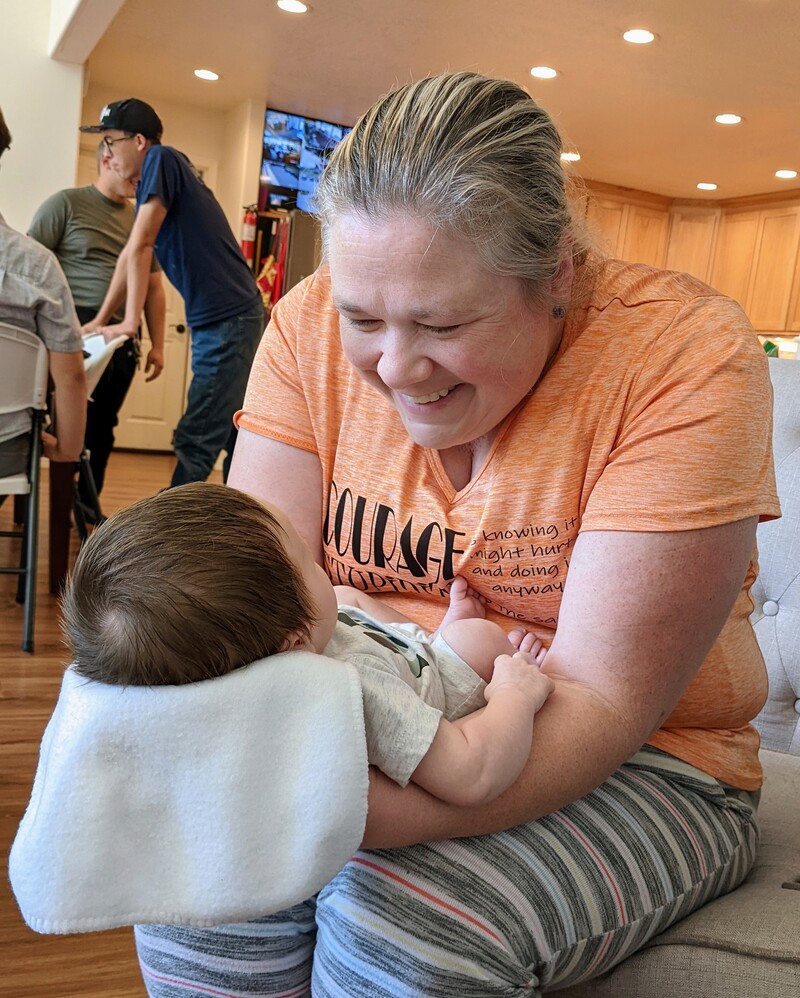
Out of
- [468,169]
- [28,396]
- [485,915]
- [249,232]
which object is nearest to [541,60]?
[249,232]

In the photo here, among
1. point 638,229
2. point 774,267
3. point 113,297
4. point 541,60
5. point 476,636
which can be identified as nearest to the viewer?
point 476,636

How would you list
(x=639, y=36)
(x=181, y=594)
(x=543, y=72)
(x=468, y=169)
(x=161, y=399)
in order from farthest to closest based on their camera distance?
(x=161, y=399)
(x=543, y=72)
(x=639, y=36)
(x=468, y=169)
(x=181, y=594)

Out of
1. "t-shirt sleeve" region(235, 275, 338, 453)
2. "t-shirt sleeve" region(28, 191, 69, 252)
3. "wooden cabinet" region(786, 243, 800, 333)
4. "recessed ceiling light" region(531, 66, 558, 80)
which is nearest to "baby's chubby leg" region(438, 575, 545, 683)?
"t-shirt sleeve" region(235, 275, 338, 453)

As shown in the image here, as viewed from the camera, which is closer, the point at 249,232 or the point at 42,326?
the point at 42,326

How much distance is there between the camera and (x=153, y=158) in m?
3.49

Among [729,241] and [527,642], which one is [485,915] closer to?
[527,642]

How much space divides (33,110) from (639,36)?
3.19m

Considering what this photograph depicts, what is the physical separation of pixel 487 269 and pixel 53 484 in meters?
2.68

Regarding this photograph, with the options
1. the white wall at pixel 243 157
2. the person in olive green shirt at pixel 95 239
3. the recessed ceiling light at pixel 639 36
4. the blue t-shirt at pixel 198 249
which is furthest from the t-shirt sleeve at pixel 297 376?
the white wall at pixel 243 157

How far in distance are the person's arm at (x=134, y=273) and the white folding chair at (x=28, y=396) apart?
767 millimetres

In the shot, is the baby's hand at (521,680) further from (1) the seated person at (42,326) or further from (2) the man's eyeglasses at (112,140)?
(2) the man's eyeglasses at (112,140)

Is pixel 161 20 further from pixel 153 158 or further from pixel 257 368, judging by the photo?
pixel 257 368

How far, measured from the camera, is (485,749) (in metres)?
0.81

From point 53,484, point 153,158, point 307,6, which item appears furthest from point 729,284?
point 53,484
